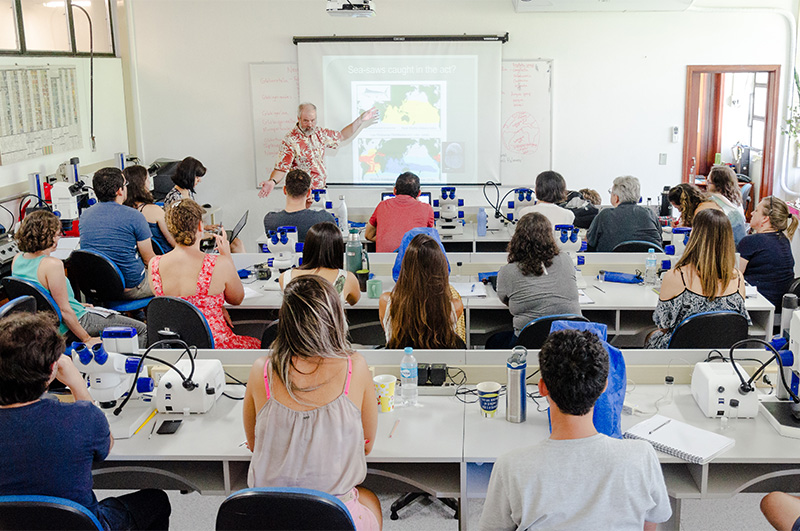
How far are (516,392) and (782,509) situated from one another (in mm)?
908

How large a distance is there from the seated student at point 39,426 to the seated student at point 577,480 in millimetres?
1149

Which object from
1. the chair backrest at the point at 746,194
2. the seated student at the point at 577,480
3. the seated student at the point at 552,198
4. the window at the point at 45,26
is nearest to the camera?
the seated student at the point at 577,480

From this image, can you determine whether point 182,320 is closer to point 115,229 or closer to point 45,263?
point 45,263

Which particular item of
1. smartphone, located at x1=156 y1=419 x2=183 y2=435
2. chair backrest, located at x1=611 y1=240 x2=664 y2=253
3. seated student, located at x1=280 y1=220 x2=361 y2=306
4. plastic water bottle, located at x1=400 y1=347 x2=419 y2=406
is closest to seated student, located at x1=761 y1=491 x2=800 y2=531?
plastic water bottle, located at x1=400 y1=347 x2=419 y2=406

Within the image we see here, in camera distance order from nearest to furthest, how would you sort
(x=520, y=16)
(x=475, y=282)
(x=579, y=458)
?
(x=579, y=458) < (x=475, y=282) < (x=520, y=16)

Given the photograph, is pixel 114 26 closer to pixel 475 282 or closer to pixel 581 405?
pixel 475 282

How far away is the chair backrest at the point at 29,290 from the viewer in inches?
152

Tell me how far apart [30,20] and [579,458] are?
6233mm

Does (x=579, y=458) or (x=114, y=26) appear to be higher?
(x=114, y=26)

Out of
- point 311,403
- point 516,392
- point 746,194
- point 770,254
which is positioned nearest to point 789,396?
point 516,392

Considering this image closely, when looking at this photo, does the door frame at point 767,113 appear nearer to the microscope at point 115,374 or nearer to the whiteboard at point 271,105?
the whiteboard at point 271,105

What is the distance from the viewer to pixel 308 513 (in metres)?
1.85

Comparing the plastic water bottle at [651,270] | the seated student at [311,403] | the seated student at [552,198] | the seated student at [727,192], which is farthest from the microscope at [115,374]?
the seated student at [727,192]

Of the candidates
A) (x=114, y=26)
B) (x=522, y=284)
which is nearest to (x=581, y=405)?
(x=522, y=284)
